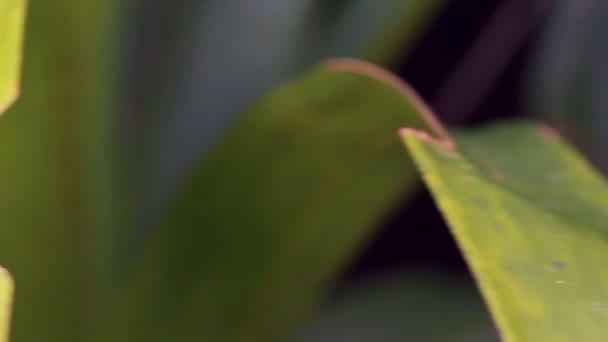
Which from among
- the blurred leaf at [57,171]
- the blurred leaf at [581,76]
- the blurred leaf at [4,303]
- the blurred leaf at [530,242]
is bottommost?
the blurred leaf at [57,171]

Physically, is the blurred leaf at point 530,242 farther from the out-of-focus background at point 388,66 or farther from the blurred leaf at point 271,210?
the out-of-focus background at point 388,66

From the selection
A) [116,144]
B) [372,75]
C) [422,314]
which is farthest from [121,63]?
[422,314]

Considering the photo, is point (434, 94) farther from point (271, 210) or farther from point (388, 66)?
point (271, 210)

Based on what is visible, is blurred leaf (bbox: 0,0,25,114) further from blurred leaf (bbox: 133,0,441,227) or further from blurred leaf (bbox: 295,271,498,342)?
blurred leaf (bbox: 295,271,498,342)

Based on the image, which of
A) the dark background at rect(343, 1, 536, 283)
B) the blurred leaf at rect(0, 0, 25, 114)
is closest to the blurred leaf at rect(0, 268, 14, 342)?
the blurred leaf at rect(0, 0, 25, 114)

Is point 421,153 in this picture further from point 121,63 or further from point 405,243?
point 405,243

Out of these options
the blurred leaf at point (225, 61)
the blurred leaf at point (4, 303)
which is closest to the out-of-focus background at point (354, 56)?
the blurred leaf at point (225, 61)
